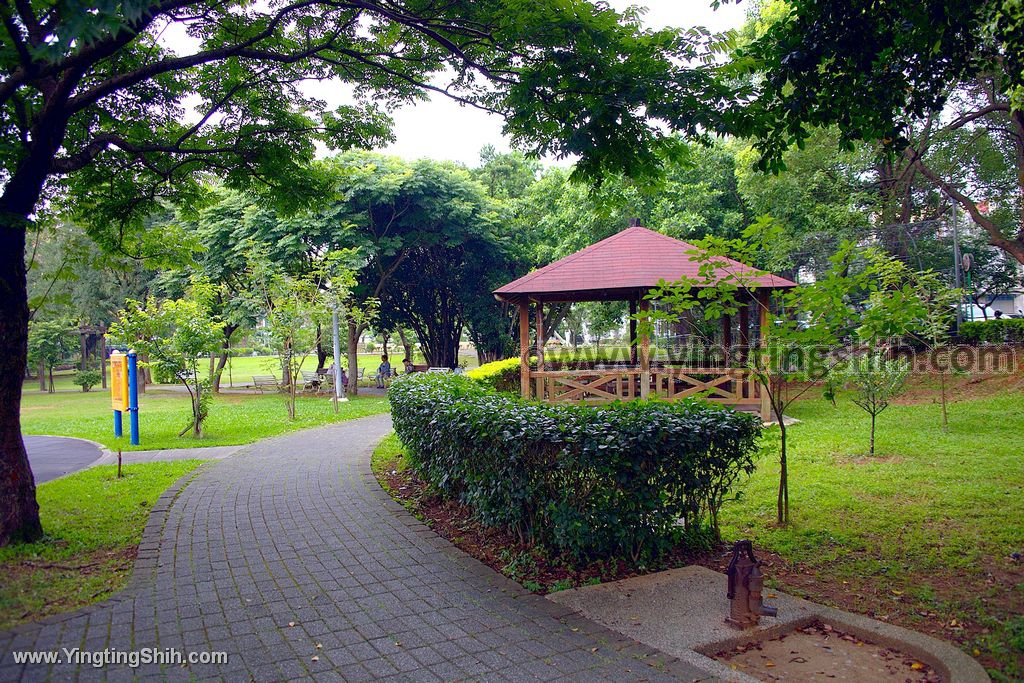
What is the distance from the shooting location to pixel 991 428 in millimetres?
11852

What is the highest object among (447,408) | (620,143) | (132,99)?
(132,99)

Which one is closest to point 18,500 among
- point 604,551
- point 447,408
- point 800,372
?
point 447,408

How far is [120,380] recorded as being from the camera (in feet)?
41.1

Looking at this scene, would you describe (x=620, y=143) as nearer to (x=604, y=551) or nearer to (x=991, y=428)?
(x=604, y=551)

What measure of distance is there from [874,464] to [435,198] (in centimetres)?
1758

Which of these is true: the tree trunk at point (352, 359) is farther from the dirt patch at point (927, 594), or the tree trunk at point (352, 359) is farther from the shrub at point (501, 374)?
the dirt patch at point (927, 594)

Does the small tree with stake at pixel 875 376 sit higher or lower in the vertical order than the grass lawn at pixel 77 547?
higher

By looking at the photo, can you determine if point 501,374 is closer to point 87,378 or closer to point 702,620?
point 702,620

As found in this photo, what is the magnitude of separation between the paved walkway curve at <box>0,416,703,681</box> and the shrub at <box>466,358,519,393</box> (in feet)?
23.4

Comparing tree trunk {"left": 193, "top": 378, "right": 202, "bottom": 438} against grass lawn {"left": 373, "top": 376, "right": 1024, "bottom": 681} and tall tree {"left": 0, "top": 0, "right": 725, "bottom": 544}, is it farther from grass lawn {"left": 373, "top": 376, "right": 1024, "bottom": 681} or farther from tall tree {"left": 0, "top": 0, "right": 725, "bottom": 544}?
tall tree {"left": 0, "top": 0, "right": 725, "bottom": 544}

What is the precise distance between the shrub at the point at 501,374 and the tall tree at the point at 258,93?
6.52 metres

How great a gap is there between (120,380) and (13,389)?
7352mm

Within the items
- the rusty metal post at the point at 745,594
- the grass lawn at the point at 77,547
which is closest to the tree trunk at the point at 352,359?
the grass lawn at the point at 77,547

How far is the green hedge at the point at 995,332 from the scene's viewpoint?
59.8 ft
